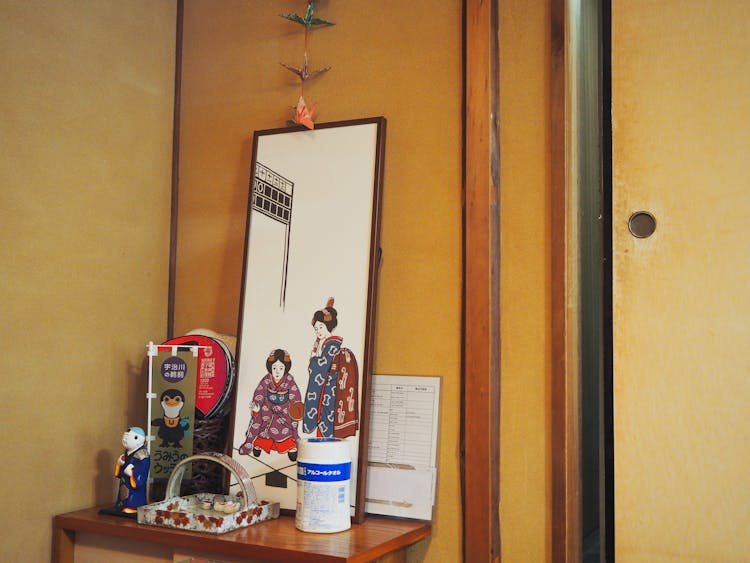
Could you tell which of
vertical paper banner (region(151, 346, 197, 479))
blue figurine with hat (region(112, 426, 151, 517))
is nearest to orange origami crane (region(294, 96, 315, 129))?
vertical paper banner (region(151, 346, 197, 479))

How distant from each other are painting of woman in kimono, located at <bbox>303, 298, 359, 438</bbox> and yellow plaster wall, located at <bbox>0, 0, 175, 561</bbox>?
2.00 ft

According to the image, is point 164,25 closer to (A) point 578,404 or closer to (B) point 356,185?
(B) point 356,185

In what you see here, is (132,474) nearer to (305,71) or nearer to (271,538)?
(271,538)

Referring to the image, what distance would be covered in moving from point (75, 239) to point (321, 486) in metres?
0.99

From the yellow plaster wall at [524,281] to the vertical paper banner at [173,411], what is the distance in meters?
0.86

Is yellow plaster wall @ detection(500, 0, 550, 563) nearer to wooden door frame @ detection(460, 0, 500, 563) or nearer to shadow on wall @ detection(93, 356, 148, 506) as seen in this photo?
wooden door frame @ detection(460, 0, 500, 563)

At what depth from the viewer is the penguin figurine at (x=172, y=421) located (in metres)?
2.05

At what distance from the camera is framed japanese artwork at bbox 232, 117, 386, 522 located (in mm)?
1994

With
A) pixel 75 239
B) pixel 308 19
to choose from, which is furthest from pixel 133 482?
pixel 308 19

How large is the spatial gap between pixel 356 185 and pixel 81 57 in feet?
2.87

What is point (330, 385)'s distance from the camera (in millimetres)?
2004

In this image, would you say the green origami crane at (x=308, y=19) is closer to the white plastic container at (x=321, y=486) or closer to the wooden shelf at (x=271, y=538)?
the white plastic container at (x=321, y=486)

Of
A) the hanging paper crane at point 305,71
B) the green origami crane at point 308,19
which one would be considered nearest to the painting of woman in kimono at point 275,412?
the hanging paper crane at point 305,71

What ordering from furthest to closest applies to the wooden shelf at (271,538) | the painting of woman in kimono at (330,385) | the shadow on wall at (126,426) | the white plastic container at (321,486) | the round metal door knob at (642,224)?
the shadow on wall at (126,426) → the painting of woman in kimono at (330,385) → the round metal door knob at (642,224) → the white plastic container at (321,486) → the wooden shelf at (271,538)
